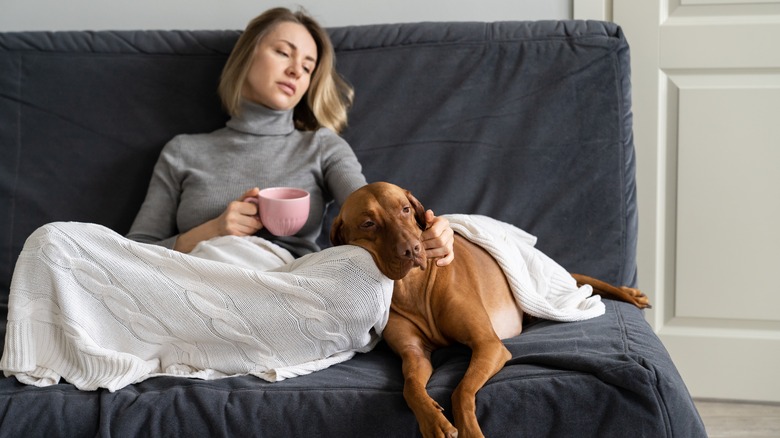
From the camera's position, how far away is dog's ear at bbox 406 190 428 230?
151 centimetres

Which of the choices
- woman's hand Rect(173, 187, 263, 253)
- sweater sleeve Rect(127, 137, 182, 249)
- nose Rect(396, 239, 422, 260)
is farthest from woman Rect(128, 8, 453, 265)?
nose Rect(396, 239, 422, 260)

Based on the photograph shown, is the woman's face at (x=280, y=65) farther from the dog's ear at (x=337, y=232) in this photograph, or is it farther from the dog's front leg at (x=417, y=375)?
the dog's front leg at (x=417, y=375)

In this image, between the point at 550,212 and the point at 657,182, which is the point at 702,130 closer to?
the point at 657,182

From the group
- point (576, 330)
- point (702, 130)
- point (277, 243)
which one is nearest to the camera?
point (576, 330)

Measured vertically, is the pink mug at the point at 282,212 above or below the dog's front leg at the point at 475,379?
above

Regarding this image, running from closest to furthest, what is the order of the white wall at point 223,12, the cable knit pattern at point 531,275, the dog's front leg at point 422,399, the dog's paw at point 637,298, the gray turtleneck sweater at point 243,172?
the dog's front leg at point 422,399
the cable knit pattern at point 531,275
the dog's paw at point 637,298
the gray turtleneck sweater at point 243,172
the white wall at point 223,12

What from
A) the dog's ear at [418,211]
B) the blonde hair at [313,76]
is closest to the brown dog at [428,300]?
the dog's ear at [418,211]

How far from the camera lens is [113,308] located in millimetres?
1495

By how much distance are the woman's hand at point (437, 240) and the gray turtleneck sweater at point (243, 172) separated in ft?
1.40

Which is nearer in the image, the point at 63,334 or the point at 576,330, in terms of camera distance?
the point at 63,334

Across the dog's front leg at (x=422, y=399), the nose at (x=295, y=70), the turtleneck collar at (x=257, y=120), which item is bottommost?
the dog's front leg at (x=422, y=399)

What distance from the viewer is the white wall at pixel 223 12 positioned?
7.64 feet

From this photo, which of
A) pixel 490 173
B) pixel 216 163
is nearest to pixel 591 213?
pixel 490 173

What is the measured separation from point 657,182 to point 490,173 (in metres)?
0.58
